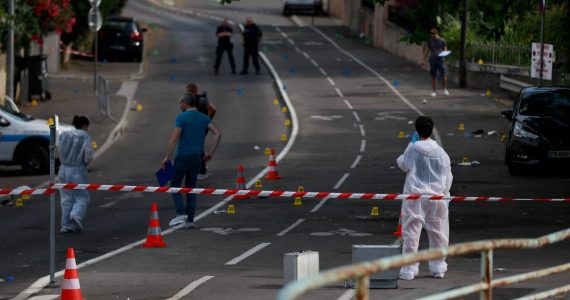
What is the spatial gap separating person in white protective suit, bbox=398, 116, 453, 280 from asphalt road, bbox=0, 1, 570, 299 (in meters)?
0.45

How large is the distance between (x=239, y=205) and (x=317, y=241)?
5.09 m

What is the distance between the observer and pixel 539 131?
26.4 meters

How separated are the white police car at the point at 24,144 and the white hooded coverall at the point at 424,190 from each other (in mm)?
16175

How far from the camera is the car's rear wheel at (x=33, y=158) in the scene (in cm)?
2944

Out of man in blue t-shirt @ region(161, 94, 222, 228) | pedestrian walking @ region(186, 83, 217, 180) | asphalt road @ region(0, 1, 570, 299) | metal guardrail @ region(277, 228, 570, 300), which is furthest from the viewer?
Result: pedestrian walking @ region(186, 83, 217, 180)

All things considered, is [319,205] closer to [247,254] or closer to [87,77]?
[247,254]

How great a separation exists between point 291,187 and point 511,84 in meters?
17.9

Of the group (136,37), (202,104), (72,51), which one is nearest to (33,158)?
(202,104)

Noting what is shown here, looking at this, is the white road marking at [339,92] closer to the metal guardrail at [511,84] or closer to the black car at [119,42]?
the metal guardrail at [511,84]

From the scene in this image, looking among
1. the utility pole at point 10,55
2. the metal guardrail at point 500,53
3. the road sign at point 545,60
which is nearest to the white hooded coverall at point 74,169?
the road sign at point 545,60

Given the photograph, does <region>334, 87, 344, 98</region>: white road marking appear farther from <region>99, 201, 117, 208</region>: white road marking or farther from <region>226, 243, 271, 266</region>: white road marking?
<region>226, 243, 271, 266</region>: white road marking

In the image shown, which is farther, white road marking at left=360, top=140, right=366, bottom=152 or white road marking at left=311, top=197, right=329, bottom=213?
white road marking at left=360, top=140, right=366, bottom=152

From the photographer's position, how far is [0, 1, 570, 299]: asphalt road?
599 inches

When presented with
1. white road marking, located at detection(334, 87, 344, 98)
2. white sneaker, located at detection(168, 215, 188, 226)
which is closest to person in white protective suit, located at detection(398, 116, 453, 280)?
white sneaker, located at detection(168, 215, 188, 226)
